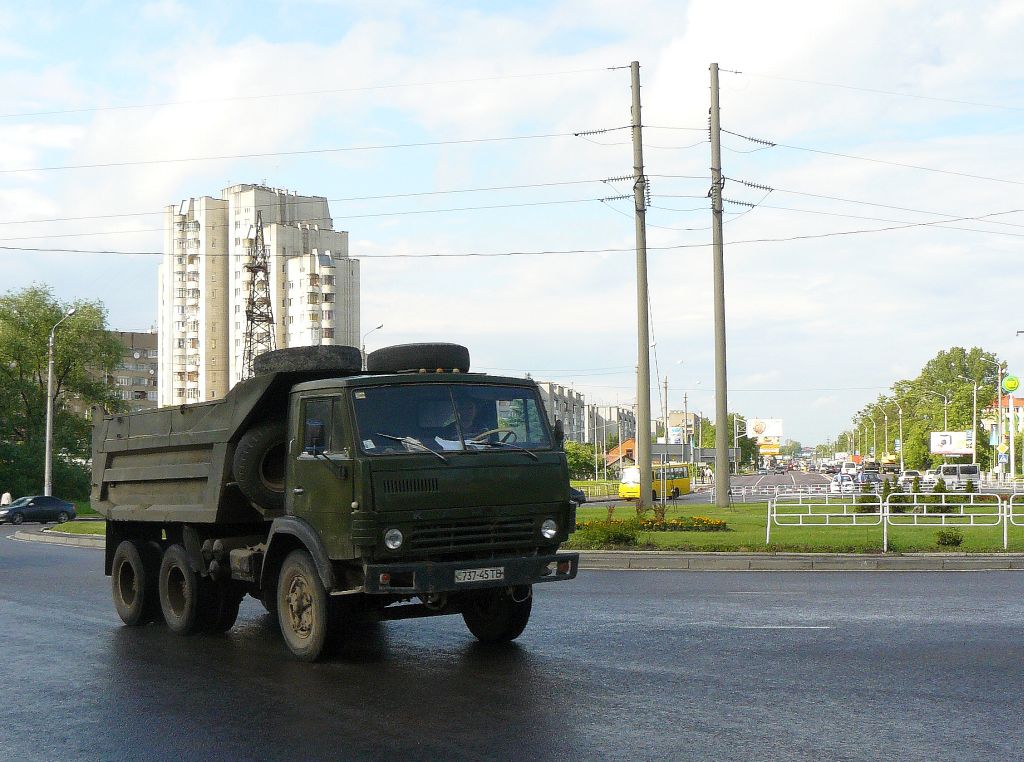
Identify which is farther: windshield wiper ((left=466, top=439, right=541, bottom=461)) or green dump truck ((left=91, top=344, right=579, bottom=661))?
windshield wiper ((left=466, top=439, right=541, bottom=461))

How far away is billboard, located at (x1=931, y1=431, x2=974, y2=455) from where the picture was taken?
96.6m

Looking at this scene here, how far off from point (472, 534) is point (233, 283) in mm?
135850

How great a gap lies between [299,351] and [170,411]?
2.13 m

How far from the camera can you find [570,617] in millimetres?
12289

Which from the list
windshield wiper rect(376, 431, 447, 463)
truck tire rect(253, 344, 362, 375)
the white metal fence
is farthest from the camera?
the white metal fence

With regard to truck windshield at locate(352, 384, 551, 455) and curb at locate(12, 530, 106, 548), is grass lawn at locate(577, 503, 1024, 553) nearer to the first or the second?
truck windshield at locate(352, 384, 551, 455)

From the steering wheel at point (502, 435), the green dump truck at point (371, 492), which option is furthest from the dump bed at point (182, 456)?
the steering wheel at point (502, 435)

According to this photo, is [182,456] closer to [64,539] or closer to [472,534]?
[472,534]

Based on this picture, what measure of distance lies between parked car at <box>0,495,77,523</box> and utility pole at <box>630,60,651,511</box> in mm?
30684

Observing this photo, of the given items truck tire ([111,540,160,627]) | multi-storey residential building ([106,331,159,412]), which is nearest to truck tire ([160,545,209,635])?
truck tire ([111,540,160,627])

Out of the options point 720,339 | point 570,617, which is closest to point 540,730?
point 570,617

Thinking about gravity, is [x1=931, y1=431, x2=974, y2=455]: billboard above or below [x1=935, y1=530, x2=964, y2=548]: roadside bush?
above

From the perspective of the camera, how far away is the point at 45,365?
81.2 metres

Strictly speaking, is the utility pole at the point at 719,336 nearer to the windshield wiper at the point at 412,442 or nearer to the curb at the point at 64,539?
the curb at the point at 64,539
